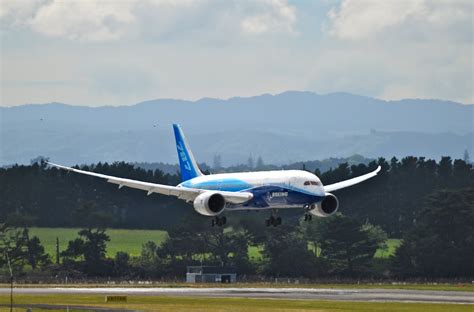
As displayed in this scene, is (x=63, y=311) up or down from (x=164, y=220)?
down

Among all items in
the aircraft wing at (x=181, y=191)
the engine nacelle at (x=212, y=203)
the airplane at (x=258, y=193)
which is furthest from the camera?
the engine nacelle at (x=212, y=203)

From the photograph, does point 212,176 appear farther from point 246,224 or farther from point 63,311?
point 63,311

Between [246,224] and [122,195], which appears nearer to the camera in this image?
[246,224]

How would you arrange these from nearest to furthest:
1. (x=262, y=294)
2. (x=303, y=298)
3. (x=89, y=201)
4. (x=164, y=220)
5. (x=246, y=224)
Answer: (x=303, y=298) → (x=262, y=294) → (x=246, y=224) → (x=164, y=220) → (x=89, y=201)

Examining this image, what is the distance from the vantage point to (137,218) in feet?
592

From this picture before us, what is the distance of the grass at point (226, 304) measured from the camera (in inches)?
4370

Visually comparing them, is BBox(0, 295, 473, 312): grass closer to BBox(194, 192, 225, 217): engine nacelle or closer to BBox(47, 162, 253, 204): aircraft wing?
BBox(194, 192, 225, 217): engine nacelle

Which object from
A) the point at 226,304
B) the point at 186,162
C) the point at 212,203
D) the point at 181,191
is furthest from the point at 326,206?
the point at 226,304

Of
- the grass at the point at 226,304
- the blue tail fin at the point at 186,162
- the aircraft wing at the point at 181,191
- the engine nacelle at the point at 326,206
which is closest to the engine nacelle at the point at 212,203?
the aircraft wing at the point at 181,191

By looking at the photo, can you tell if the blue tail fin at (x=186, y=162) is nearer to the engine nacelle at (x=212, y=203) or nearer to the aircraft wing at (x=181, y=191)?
the aircraft wing at (x=181, y=191)

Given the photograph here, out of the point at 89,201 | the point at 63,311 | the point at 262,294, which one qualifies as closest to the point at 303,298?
the point at 262,294

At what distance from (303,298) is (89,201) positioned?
7340 cm

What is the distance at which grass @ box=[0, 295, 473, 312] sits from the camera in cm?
11100

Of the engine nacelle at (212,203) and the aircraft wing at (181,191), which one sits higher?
the aircraft wing at (181,191)
